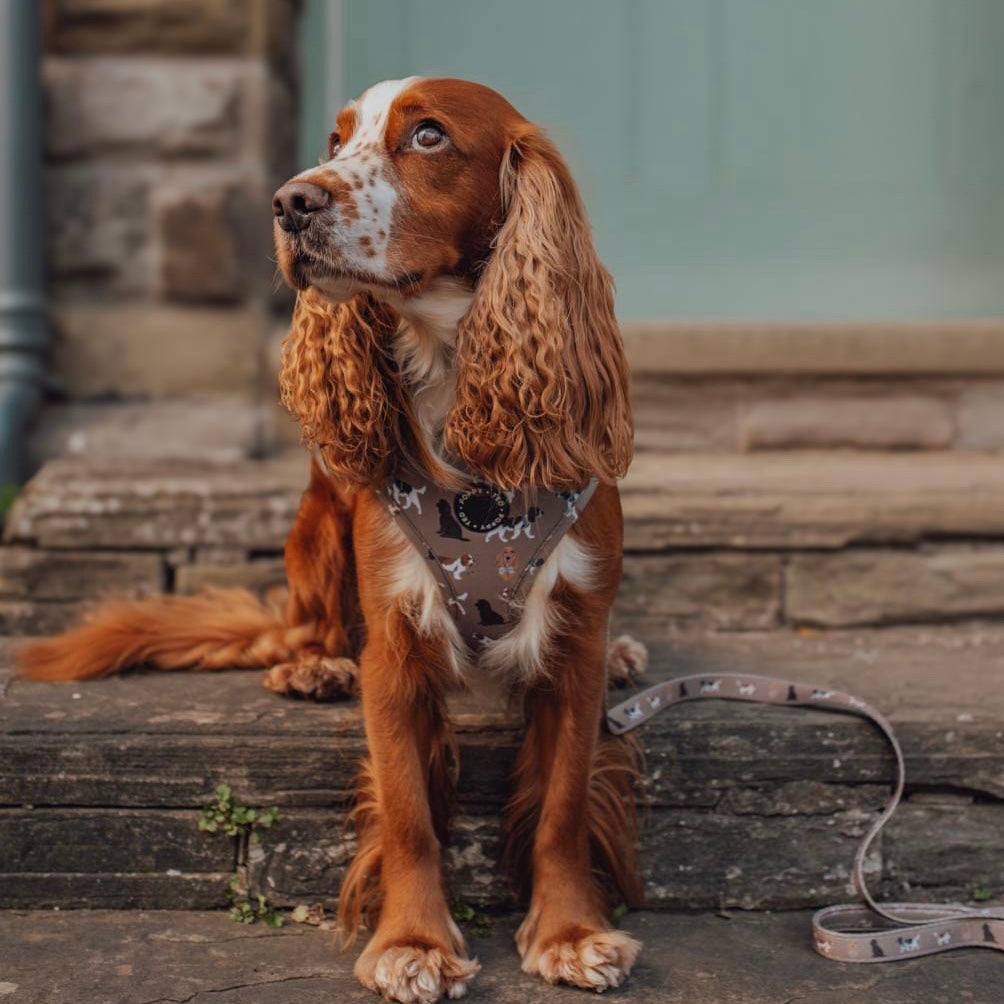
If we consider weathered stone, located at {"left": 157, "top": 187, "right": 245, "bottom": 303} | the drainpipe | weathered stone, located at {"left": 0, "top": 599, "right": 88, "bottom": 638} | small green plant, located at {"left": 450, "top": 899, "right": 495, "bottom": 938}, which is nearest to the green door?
weathered stone, located at {"left": 157, "top": 187, "right": 245, "bottom": 303}


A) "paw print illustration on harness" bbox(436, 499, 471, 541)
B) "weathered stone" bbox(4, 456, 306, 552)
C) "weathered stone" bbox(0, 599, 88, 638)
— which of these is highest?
"paw print illustration on harness" bbox(436, 499, 471, 541)

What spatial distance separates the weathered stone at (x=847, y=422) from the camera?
12.2 feet

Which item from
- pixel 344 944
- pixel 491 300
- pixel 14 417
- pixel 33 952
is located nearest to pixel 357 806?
pixel 344 944

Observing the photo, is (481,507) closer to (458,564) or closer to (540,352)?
(458,564)

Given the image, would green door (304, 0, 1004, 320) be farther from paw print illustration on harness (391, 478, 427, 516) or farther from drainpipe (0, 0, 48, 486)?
paw print illustration on harness (391, 478, 427, 516)

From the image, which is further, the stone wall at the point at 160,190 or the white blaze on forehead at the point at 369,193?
the stone wall at the point at 160,190

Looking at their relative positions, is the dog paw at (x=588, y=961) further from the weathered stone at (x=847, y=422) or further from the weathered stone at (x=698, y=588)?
the weathered stone at (x=847, y=422)

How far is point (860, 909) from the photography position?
8.00 ft

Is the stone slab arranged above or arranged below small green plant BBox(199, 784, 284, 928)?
above

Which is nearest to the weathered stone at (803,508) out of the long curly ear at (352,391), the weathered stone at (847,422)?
the weathered stone at (847,422)

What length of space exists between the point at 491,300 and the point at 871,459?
1.86m

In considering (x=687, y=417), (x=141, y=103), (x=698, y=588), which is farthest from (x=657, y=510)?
(x=141, y=103)

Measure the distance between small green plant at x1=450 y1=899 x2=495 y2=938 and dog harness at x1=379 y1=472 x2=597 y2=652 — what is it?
0.56m

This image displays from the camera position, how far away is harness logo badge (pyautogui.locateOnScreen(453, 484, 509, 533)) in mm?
2291
